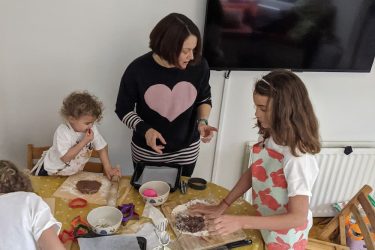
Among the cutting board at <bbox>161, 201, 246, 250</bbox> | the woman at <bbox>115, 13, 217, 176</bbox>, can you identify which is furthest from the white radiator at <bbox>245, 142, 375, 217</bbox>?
the cutting board at <bbox>161, 201, 246, 250</bbox>

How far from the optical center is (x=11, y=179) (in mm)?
958

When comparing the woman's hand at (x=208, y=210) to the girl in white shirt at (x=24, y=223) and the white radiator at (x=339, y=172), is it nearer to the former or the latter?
the girl in white shirt at (x=24, y=223)

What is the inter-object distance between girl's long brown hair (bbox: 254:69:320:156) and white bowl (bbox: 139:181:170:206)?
17.9 inches

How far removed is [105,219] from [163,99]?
592 mm

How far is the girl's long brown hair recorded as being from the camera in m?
1.06

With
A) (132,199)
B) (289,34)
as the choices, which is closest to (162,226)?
(132,199)

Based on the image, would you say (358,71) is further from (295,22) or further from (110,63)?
(110,63)

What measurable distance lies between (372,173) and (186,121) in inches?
55.9

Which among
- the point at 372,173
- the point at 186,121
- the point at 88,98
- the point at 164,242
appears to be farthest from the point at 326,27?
the point at 164,242

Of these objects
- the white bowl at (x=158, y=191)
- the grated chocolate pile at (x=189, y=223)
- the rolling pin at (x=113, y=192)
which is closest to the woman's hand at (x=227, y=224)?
the grated chocolate pile at (x=189, y=223)

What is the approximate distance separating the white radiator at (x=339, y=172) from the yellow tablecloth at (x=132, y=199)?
84 centimetres

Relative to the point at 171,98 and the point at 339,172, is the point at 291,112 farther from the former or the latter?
the point at 339,172

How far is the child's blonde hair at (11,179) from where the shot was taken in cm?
95

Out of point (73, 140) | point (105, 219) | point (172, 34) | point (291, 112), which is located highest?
point (172, 34)
